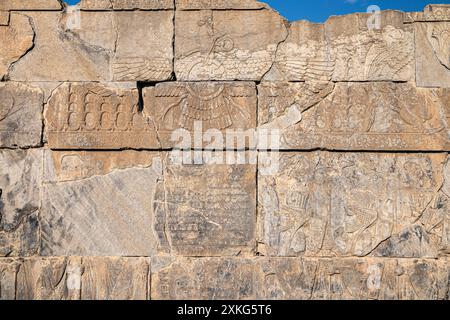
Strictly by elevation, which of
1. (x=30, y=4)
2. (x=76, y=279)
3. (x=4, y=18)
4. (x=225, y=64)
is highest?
(x=30, y=4)

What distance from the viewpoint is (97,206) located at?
563 cm

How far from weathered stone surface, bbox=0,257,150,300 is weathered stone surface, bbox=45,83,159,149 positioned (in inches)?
45.4

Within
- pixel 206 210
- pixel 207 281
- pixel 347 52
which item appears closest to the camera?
pixel 207 281

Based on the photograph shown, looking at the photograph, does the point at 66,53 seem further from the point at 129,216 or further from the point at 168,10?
the point at 129,216

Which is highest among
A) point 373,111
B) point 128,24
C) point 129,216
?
point 128,24

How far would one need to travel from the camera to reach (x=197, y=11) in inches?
226

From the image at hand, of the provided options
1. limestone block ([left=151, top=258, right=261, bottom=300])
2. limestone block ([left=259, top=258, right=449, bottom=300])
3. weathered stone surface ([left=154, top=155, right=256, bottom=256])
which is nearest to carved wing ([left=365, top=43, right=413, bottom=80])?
weathered stone surface ([left=154, top=155, right=256, bottom=256])

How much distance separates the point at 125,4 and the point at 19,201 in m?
2.26

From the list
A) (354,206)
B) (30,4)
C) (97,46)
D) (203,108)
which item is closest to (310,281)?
(354,206)

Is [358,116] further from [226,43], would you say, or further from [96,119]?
[96,119]

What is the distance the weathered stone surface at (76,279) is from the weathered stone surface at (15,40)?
196cm

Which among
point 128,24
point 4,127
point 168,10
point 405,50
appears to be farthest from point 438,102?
point 4,127

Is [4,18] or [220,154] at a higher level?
[4,18]

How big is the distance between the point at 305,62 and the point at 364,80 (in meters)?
0.62
